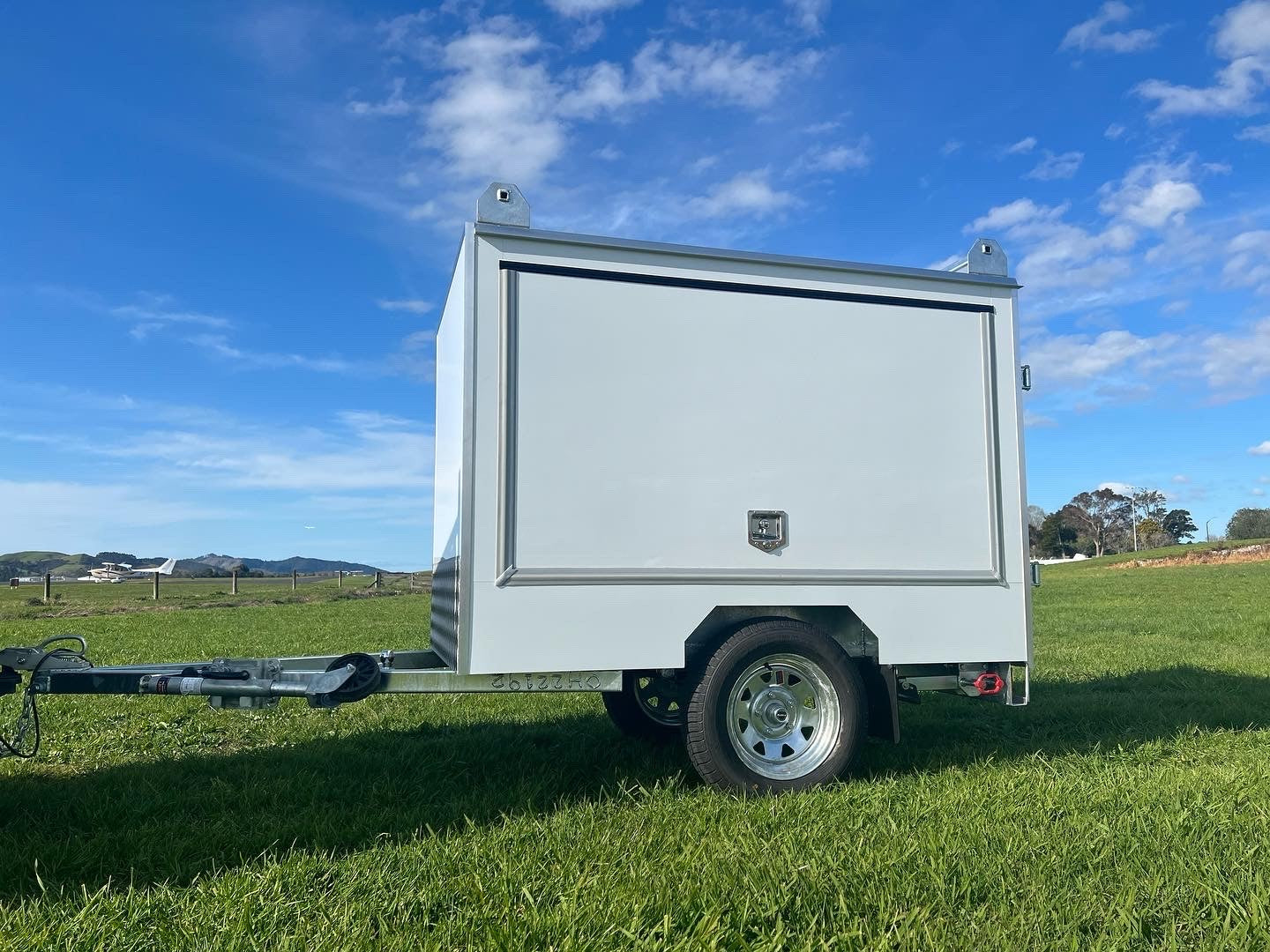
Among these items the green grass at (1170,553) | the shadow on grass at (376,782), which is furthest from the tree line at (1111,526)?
the shadow on grass at (376,782)

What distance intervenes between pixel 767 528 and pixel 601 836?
194cm

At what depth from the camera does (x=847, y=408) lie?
18.4 ft

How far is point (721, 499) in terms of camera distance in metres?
5.26

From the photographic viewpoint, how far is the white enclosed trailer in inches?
195

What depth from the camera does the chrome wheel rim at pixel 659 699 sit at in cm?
573

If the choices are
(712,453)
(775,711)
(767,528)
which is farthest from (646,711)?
(712,453)

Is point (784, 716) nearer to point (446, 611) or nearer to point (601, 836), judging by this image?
point (601, 836)

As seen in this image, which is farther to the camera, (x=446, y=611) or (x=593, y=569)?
(x=446, y=611)

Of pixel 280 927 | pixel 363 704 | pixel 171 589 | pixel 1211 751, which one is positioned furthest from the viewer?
pixel 171 589

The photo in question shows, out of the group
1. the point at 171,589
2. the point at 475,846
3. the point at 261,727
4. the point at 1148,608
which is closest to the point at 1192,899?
the point at 475,846

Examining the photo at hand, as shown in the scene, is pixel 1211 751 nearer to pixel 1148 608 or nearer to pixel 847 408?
pixel 847 408

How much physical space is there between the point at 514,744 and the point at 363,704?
2.48 m

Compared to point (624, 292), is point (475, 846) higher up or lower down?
lower down

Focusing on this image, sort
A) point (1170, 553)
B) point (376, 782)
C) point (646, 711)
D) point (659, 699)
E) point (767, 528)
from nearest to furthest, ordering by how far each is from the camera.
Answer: point (376, 782), point (767, 528), point (646, 711), point (659, 699), point (1170, 553)
